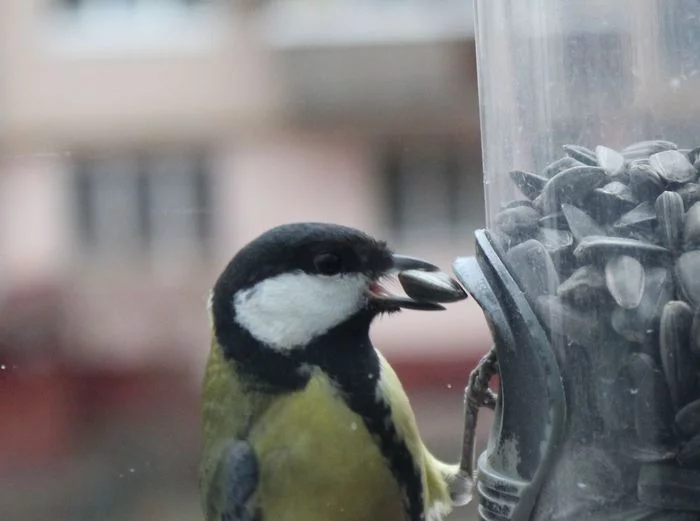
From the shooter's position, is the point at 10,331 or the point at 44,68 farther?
the point at 44,68

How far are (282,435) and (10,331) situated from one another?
2140mm

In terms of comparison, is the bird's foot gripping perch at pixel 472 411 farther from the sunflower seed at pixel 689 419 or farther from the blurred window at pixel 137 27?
the blurred window at pixel 137 27

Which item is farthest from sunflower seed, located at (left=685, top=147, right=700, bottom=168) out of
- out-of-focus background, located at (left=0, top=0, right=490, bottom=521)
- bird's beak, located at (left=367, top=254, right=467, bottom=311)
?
out-of-focus background, located at (left=0, top=0, right=490, bottom=521)

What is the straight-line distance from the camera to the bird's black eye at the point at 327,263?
37.1 inches

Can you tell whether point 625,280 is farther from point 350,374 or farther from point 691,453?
point 350,374

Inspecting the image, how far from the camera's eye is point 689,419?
0.74 metres

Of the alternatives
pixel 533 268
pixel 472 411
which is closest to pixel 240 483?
pixel 472 411

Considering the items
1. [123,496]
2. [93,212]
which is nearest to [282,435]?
[123,496]

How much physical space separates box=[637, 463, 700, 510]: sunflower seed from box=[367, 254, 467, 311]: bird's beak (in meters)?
0.21

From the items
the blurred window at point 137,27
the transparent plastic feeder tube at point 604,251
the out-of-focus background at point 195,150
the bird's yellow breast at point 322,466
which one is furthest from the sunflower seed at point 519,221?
the blurred window at point 137,27

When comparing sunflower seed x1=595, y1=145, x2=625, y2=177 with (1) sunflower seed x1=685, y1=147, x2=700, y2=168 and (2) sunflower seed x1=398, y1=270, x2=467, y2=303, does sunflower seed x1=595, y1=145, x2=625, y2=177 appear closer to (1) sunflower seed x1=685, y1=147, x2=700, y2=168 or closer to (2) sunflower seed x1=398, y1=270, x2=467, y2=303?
(1) sunflower seed x1=685, y1=147, x2=700, y2=168

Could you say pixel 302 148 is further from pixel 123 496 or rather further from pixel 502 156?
pixel 502 156

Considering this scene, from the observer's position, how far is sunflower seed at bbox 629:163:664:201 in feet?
2.52

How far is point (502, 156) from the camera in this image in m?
0.88
